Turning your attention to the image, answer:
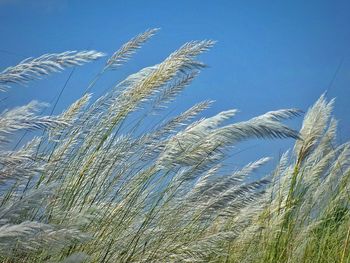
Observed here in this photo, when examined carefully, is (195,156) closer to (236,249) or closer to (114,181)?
(114,181)

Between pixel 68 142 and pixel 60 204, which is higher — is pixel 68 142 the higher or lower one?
the higher one

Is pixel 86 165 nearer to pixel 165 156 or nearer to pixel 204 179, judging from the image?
pixel 165 156

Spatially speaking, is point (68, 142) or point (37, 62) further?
point (68, 142)

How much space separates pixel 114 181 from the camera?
124 inches

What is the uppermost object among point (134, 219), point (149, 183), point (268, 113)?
point (268, 113)

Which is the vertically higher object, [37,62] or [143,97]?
[143,97]

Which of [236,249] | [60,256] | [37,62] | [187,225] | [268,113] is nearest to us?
[37,62]

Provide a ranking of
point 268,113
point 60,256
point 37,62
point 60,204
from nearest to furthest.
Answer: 1. point 37,62
2. point 60,256
3. point 60,204
4. point 268,113

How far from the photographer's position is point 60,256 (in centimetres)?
269

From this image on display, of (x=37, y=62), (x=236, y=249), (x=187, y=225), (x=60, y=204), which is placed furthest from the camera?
(x=236, y=249)

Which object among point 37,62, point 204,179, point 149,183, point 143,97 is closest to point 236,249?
point 204,179

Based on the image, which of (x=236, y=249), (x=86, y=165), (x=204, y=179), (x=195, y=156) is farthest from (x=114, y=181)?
(x=236, y=249)

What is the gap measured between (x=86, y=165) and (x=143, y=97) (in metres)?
0.44

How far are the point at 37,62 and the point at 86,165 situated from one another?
1.08 m
